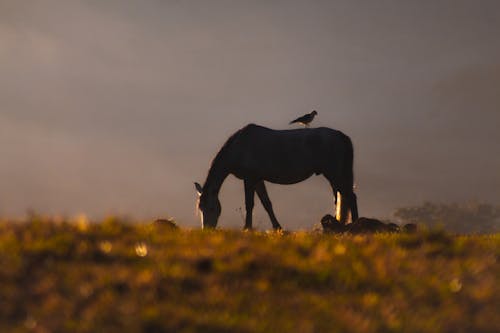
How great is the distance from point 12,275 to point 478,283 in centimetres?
550

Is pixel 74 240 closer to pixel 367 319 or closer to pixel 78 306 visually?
pixel 78 306

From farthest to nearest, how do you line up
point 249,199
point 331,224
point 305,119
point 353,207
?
point 305,119
point 353,207
point 249,199
point 331,224

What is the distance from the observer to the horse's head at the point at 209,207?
18.1m

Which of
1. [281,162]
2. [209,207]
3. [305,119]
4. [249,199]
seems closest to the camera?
[209,207]

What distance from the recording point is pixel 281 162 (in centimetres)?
1933

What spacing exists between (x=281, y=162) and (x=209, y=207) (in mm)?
2984

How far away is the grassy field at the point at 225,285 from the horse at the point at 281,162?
10.0 m

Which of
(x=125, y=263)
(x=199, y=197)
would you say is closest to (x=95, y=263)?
(x=125, y=263)

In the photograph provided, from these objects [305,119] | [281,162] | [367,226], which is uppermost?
[305,119]

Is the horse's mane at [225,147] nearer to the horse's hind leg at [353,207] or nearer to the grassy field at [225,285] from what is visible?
the horse's hind leg at [353,207]

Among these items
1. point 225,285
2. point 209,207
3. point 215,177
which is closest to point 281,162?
point 215,177

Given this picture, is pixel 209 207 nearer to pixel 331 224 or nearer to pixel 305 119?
pixel 331 224

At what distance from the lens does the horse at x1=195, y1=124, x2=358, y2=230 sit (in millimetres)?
18766

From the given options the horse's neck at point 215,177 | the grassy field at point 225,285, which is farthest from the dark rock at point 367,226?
the horse's neck at point 215,177
